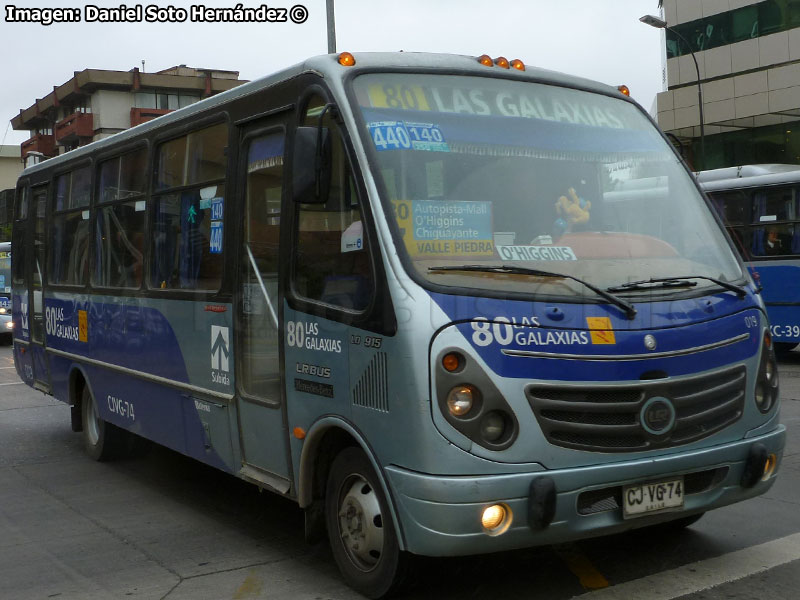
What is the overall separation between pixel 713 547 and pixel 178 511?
359cm

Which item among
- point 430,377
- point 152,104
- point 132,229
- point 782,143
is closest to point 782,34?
point 782,143

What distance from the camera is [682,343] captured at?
4734mm

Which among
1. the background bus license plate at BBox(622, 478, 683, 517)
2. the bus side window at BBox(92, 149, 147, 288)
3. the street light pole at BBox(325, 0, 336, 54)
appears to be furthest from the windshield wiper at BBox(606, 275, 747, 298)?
the street light pole at BBox(325, 0, 336, 54)

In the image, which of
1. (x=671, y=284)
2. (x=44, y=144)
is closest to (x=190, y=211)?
(x=671, y=284)

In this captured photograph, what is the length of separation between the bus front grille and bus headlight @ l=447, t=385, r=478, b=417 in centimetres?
24

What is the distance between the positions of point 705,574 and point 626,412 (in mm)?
1189

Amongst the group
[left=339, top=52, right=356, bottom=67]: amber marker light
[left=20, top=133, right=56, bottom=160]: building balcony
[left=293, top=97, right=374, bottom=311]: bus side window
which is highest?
[left=20, top=133, right=56, bottom=160]: building balcony

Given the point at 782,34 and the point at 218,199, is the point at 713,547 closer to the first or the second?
the point at 218,199

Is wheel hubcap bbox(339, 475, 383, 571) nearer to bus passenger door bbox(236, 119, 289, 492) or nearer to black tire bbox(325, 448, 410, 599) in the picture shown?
black tire bbox(325, 448, 410, 599)

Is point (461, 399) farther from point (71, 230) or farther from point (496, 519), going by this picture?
point (71, 230)

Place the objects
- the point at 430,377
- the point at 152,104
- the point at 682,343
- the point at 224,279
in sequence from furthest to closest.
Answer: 1. the point at 152,104
2. the point at 224,279
3. the point at 682,343
4. the point at 430,377

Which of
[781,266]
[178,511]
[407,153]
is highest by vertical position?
[407,153]

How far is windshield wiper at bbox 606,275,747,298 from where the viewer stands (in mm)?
4863

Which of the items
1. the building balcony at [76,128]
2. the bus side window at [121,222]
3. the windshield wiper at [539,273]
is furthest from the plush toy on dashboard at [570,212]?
the building balcony at [76,128]
